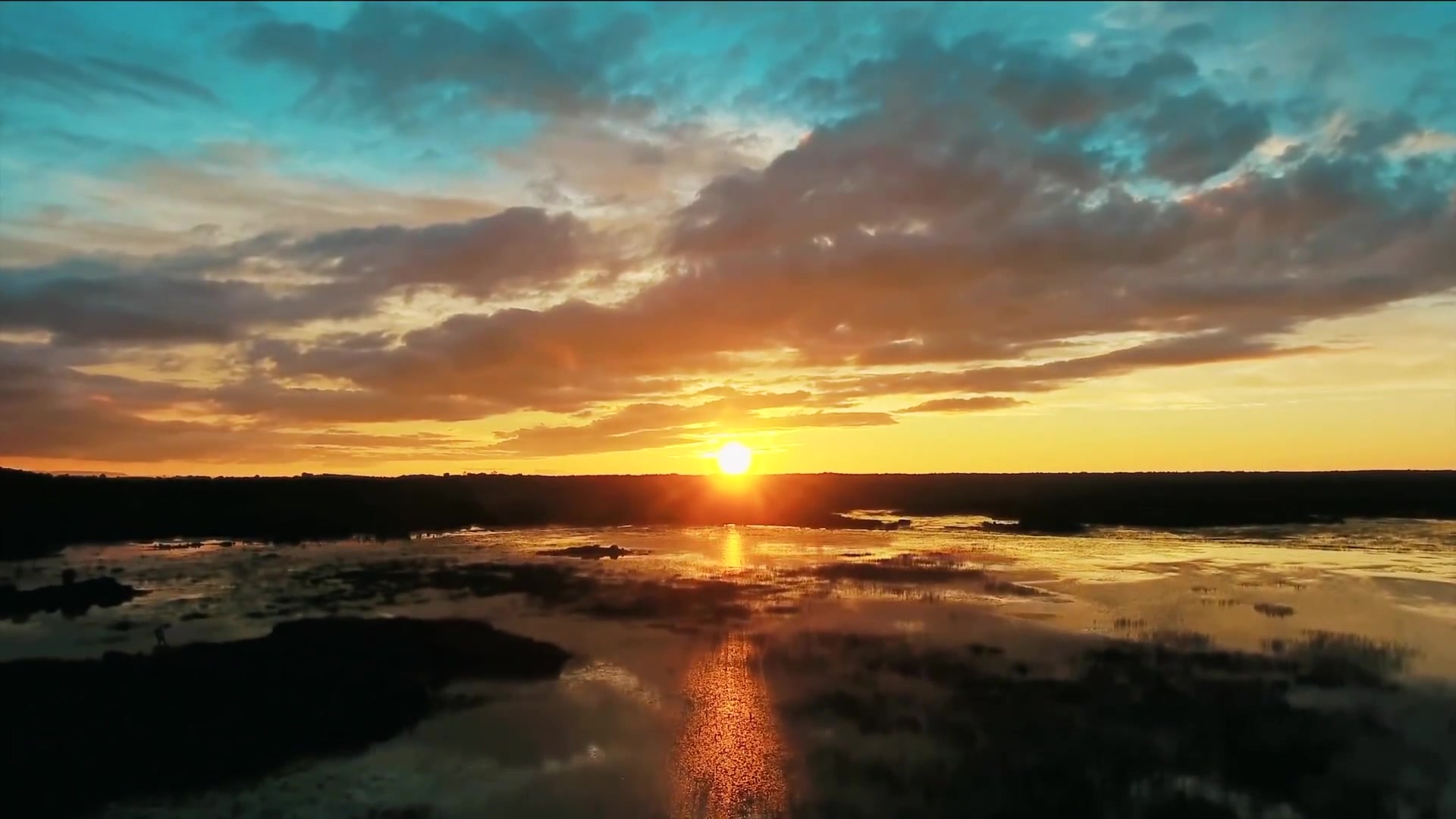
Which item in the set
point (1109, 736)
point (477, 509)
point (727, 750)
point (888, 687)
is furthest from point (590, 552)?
point (477, 509)

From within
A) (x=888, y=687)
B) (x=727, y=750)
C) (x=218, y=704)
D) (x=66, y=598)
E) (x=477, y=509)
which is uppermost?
(x=477, y=509)

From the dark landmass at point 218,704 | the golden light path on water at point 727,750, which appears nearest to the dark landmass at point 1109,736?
the golden light path on water at point 727,750

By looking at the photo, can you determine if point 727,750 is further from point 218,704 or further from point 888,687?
point 218,704

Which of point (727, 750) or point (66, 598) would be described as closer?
point (727, 750)

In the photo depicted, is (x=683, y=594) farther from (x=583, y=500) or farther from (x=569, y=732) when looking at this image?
(x=583, y=500)

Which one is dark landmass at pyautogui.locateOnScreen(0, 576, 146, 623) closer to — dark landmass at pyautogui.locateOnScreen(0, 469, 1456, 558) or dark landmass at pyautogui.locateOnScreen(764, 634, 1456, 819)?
dark landmass at pyautogui.locateOnScreen(0, 469, 1456, 558)

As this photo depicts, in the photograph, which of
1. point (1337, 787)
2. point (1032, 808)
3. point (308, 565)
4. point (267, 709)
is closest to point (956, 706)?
point (1032, 808)
